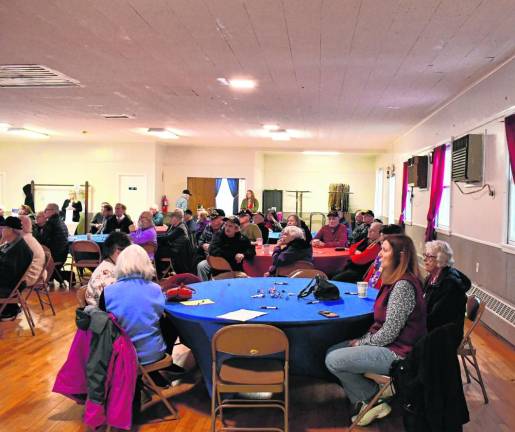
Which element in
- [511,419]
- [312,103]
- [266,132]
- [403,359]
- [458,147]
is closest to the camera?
[403,359]

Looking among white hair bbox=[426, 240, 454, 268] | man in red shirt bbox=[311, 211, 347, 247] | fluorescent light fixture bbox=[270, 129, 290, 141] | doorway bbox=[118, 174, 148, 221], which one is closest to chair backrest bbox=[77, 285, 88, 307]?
white hair bbox=[426, 240, 454, 268]

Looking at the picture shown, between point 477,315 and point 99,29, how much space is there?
4.04 m

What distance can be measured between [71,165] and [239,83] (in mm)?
9788

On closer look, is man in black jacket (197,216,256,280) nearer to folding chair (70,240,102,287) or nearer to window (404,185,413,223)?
folding chair (70,240,102,287)

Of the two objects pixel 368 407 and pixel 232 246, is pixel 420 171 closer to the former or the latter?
pixel 232 246

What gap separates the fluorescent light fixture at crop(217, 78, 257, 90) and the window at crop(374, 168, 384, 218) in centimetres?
982

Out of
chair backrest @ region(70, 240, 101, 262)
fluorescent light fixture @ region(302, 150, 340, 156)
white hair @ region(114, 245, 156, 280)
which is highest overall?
fluorescent light fixture @ region(302, 150, 340, 156)

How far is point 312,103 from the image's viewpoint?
8109 millimetres

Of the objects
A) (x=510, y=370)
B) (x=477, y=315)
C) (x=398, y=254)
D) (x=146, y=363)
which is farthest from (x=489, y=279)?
(x=146, y=363)

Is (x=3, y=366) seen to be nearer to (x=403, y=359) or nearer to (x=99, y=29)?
(x=99, y=29)

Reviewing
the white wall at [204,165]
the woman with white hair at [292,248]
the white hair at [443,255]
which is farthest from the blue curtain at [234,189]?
the white hair at [443,255]

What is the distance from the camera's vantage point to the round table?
11.0 ft

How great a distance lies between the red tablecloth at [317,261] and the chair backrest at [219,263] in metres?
0.43

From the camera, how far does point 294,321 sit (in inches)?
128
